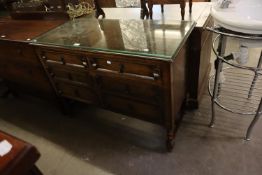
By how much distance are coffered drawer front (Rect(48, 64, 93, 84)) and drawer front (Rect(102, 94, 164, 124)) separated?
0.17m

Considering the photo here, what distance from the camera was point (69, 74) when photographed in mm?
1443

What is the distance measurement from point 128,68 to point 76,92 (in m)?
0.59

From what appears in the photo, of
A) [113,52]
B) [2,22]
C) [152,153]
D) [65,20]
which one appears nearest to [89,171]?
[152,153]

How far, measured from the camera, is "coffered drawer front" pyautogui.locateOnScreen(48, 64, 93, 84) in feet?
4.45

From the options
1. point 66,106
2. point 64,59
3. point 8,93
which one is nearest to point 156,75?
point 64,59

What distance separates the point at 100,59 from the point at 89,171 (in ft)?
2.45

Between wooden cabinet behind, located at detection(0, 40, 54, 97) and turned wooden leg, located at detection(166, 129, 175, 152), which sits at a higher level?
wooden cabinet behind, located at detection(0, 40, 54, 97)

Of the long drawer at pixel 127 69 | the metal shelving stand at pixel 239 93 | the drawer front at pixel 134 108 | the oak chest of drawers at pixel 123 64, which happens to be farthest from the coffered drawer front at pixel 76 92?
the metal shelving stand at pixel 239 93

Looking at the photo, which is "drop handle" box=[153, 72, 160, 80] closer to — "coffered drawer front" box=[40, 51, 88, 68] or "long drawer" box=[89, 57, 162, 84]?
"long drawer" box=[89, 57, 162, 84]

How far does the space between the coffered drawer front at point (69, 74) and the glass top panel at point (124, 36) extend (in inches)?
6.8

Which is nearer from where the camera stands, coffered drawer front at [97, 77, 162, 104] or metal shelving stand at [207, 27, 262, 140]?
coffered drawer front at [97, 77, 162, 104]

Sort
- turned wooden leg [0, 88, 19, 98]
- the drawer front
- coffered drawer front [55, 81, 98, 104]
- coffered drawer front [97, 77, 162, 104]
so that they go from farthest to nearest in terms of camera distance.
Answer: turned wooden leg [0, 88, 19, 98] → coffered drawer front [55, 81, 98, 104] → the drawer front → coffered drawer front [97, 77, 162, 104]

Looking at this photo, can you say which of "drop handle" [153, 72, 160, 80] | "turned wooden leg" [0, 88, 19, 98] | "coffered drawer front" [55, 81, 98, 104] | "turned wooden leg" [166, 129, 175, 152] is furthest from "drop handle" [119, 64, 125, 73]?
"turned wooden leg" [0, 88, 19, 98]

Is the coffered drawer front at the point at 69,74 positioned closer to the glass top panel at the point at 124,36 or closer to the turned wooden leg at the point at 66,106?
the glass top panel at the point at 124,36
